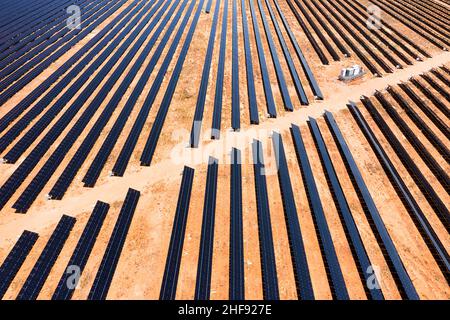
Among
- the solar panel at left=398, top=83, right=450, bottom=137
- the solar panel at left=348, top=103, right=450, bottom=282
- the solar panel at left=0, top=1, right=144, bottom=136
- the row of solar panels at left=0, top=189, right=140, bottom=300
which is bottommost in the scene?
the solar panel at left=348, top=103, right=450, bottom=282

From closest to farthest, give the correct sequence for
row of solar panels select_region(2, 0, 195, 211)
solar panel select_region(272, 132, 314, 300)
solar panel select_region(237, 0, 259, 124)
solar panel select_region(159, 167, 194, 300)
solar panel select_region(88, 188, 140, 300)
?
solar panel select_region(88, 188, 140, 300) < solar panel select_region(159, 167, 194, 300) < solar panel select_region(272, 132, 314, 300) < row of solar panels select_region(2, 0, 195, 211) < solar panel select_region(237, 0, 259, 124)

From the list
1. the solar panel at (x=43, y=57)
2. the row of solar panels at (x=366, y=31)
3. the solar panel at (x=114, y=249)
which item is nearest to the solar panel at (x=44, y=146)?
the solar panel at (x=114, y=249)

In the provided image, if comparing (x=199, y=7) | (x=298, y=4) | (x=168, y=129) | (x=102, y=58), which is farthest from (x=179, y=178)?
(x=298, y=4)

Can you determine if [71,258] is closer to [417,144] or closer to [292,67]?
[417,144]

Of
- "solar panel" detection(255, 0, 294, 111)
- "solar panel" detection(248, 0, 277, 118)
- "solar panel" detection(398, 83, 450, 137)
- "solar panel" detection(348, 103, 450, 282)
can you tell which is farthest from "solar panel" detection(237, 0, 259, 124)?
"solar panel" detection(398, 83, 450, 137)

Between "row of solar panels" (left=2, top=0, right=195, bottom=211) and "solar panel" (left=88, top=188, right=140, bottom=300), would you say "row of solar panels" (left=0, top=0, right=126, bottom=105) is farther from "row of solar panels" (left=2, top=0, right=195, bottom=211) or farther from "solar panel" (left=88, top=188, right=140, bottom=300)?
"solar panel" (left=88, top=188, right=140, bottom=300)
